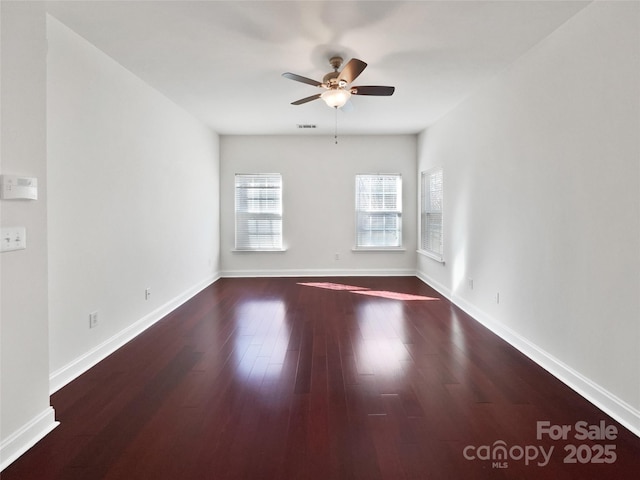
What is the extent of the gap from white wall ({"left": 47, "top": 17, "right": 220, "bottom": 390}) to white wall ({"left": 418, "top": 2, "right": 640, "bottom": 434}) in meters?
3.61

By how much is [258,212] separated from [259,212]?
0.7 inches

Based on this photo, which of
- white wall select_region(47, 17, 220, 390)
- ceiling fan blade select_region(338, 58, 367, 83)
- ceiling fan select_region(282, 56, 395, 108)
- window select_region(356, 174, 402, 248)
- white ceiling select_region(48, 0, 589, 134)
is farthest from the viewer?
window select_region(356, 174, 402, 248)

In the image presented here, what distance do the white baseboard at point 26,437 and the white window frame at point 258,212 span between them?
461 centimetres

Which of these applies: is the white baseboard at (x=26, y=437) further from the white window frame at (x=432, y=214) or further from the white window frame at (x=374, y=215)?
the white window frame at (x=374, y=215)

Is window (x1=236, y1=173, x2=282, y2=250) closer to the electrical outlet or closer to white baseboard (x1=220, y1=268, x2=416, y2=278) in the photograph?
white baseboard (x1=220, y1=268, x2=416, y2=278)

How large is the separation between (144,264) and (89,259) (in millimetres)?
904

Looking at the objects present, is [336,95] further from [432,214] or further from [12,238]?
[432,214]

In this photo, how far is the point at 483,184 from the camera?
12.6 ft

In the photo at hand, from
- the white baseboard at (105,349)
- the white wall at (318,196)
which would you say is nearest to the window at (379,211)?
the white wall at (318,196)

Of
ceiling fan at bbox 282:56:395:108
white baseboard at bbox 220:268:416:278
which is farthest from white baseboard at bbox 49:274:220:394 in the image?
ceiling fan at bbox 282:56:395:108

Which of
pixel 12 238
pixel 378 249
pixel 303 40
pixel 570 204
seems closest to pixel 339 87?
pixel 303 40

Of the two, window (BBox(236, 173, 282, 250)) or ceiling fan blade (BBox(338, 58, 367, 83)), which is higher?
ceiling fan blade (BBox(338, 58, 367, 83))

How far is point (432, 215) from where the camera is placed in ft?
19.2

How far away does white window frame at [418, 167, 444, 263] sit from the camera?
5.33m
